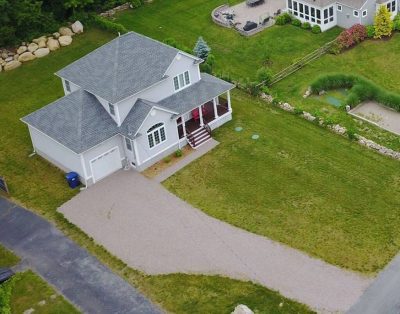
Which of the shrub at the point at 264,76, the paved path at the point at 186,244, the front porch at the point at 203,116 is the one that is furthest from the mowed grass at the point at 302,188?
the shrub at the point at 264,76

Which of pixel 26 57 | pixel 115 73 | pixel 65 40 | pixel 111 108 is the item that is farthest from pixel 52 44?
pixel 111 108

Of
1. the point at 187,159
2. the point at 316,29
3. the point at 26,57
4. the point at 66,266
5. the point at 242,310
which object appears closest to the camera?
the point at 242,310

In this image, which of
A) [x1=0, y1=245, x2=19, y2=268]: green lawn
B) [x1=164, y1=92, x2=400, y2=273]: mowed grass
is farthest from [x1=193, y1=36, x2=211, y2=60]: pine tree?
[x1=0, y1=245, x2=19, y2=268]: green lawn

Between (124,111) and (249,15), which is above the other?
(124,111)

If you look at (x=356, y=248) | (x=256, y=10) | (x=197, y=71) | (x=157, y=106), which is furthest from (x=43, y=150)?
(x=256, y=10)

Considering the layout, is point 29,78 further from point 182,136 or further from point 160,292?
point 160,292

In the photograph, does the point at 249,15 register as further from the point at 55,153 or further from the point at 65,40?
the point at 55,153

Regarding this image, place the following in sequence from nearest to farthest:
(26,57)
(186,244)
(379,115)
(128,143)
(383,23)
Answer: (186,244) < (128,143) < (379,115) < (383,23) < (26,57)
